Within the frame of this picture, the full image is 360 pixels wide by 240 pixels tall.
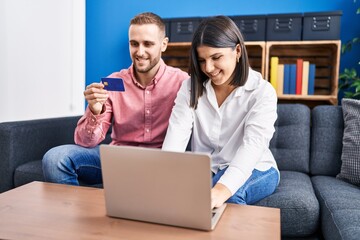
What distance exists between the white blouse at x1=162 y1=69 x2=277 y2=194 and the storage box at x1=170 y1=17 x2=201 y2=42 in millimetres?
1262

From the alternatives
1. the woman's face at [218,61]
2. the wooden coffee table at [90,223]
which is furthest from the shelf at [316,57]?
the wooden coffee table at [90,223]

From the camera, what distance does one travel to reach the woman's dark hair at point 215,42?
118cm

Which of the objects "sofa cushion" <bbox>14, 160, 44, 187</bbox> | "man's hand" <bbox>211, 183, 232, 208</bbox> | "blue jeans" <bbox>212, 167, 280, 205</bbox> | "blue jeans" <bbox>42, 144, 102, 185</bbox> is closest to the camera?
"man's hand" <bbox>211, 183, 232, 208</bbox>

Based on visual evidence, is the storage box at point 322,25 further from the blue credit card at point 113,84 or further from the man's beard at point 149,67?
the blue credit card at point 113,84

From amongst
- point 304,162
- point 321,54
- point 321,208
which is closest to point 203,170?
point 321,208

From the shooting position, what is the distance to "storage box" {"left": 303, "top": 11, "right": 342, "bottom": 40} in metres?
2.29

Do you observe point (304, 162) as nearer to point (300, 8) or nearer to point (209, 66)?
point (209, 66)

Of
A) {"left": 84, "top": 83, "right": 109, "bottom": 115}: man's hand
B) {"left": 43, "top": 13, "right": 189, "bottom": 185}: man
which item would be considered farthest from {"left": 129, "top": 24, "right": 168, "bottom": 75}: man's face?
{"left": 84, "top": 83, "right": 109, "bottom": 115}: man's hand

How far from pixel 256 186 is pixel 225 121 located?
0.27 meters

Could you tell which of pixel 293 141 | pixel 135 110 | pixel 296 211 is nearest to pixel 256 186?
pixel 296 211

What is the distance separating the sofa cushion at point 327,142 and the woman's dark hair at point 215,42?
0.61 m

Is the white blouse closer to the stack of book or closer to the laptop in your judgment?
the laptop

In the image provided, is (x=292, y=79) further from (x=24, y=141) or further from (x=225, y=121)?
(x=24, y=141)

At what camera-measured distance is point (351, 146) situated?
59.2 inches
